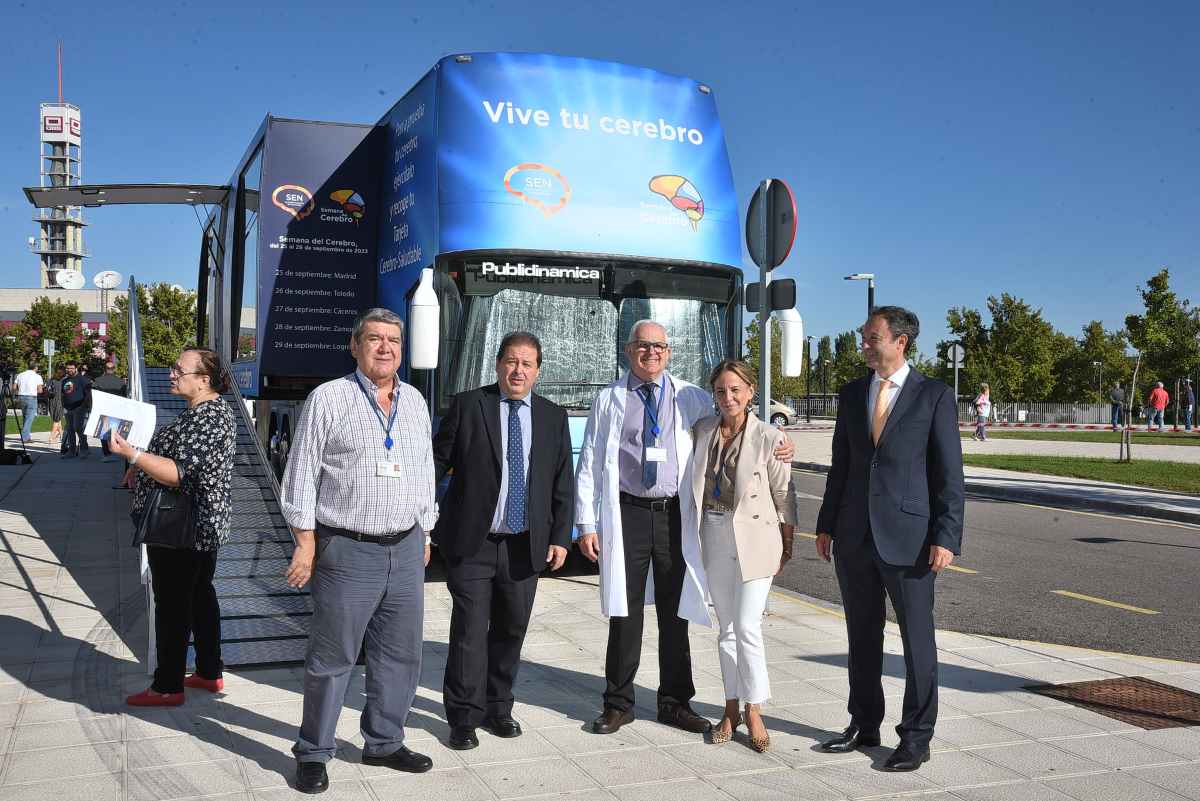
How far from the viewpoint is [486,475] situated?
4758 mm

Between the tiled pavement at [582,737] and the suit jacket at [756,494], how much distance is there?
0.84m

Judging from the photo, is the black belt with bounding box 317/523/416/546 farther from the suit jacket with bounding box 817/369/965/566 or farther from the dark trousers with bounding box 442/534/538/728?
the suit jacket with bounding box 817/369/965/566

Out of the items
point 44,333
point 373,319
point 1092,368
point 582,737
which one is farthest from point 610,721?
point 44,333

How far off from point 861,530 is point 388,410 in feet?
6.81

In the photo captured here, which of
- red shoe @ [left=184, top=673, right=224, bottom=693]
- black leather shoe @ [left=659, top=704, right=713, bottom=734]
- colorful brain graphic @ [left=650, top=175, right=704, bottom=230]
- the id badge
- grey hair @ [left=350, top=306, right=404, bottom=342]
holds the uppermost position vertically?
colorful brain graphic @ [left=650, top=175, right=704, bottom=230]

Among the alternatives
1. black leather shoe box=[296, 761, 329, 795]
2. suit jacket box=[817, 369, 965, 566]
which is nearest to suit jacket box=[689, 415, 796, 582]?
suit jacket box=[817, 369, 965, 566]

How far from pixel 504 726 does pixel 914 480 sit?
210 centimetres

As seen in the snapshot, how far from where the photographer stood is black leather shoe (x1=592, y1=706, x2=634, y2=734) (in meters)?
4.82

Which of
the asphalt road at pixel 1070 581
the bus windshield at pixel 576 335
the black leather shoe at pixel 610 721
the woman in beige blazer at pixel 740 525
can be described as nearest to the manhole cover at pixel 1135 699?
the asphalt road at pixel 1070 581

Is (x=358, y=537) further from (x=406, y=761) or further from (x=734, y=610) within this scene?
(x=734, y=610)

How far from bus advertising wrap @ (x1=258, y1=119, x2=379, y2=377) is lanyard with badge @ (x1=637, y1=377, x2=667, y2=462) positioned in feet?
18.3

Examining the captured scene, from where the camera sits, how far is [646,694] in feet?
17.9

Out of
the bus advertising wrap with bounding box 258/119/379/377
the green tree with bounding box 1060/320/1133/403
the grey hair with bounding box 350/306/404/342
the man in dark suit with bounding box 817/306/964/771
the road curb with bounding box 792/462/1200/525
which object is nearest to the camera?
the grey hair with bounding box 350/306/404/342

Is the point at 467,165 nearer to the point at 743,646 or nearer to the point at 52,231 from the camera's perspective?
the point at 743,646
